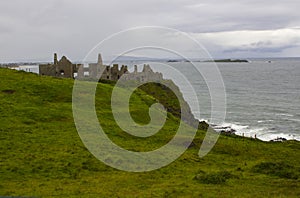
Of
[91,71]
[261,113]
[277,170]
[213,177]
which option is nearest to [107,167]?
[213,177]

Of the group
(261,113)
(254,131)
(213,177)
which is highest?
(213,177)

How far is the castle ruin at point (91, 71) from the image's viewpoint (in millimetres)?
107688

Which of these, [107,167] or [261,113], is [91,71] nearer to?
[261,113]

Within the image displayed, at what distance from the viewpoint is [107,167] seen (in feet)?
121

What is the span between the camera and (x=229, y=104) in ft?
476

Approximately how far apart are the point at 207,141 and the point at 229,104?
314ft

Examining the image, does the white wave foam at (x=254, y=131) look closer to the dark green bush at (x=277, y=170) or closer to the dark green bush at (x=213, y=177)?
the dark green bush at (x=277, y=170)

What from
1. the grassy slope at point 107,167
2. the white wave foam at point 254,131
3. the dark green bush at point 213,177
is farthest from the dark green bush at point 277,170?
the white wave foam at point 254,131

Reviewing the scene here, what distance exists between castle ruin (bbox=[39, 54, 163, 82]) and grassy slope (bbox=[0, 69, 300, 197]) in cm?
4664

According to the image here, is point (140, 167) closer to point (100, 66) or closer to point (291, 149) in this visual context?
point (291, 149)

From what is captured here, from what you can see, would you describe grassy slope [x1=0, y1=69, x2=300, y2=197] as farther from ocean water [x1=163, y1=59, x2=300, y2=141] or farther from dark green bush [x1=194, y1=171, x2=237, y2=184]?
ocean water [x1=163, y1=59, x2=300, y2=141]

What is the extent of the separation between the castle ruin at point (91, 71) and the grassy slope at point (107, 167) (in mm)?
46641

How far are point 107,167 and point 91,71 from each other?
254 feet

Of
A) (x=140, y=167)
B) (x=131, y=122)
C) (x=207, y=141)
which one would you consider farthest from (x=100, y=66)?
(x=140, y=167)
